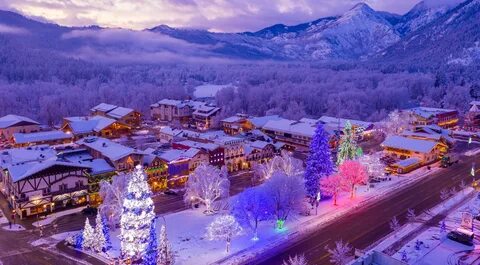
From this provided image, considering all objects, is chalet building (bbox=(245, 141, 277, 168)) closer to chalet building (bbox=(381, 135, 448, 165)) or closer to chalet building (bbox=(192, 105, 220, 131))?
chalet building (bbox=(381, 135, 448, 165))

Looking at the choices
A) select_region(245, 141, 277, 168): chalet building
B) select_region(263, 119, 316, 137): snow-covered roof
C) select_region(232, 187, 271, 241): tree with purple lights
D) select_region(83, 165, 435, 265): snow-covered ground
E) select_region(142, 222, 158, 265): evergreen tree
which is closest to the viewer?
select_region(142, 222, 158, 265): evergreen tree

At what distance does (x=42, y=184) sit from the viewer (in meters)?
56.1

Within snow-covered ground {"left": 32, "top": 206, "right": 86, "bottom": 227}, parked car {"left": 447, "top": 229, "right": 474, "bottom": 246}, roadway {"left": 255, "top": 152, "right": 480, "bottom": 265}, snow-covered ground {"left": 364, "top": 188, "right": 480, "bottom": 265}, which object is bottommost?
snow-covered ground {"left": 32, "top": 206, "right": 86, "bottom": 227}

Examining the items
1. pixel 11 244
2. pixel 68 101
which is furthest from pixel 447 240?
pixel 68 101

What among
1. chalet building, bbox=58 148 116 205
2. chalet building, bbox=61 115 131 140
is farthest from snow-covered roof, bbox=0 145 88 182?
chalet building, bbox=61 115 131 140

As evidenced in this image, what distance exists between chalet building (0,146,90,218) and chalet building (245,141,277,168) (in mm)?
32492

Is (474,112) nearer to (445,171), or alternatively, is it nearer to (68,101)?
(445,171)

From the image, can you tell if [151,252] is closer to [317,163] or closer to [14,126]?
[317,163]

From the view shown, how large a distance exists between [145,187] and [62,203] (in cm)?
2877

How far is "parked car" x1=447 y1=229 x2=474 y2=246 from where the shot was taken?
34.8 meters

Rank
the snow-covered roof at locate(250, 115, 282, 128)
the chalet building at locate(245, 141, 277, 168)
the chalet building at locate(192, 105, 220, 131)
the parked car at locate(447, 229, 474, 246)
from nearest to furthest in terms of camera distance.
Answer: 1. the parked car at locate(447, 229, 474, 246)
2. the chalet building at locate(245, 141, 277, 168)
3. the snow-covered roof at locate(250, 115, 282, 128)
4. the chalet building at locate(192, 105, 220, 131)

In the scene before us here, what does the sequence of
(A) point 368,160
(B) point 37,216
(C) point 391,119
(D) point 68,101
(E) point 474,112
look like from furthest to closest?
(D) point 68,101
(E) point 474,112
(C) point 391,119
(A) point 368,160
(B) point 37,216

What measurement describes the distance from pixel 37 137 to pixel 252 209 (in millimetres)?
61928

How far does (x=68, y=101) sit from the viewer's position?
139m
